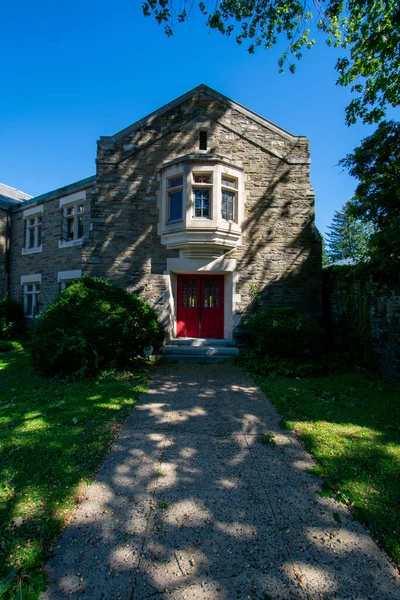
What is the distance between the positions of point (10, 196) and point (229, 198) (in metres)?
15.0

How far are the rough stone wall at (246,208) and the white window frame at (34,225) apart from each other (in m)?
6.68

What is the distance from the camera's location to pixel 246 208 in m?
9.73

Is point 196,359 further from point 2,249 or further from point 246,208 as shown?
point 2,249

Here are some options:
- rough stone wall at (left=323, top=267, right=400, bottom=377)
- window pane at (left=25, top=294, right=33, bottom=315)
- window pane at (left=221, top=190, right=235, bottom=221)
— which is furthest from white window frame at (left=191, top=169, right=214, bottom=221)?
window pane at (left=25, top=294, right=33, bottom=315)

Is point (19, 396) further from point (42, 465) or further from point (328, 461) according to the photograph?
point (328, 461)

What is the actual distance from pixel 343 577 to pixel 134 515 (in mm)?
1667

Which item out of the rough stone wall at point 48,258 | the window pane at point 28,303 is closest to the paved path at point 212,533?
the rough stone wall at point 48,258

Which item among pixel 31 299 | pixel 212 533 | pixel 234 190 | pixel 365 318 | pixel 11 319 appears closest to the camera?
pixel 212 533

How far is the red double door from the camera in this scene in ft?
33.4

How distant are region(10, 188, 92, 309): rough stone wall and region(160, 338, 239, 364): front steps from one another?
6.49 meters

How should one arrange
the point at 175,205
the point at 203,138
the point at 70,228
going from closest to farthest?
the point at 175,205 → the point at 203,138 → the point at 70,228

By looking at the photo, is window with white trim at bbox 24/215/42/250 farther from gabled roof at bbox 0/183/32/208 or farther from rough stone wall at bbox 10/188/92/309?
gabled roof at bbox 0/183/32/208

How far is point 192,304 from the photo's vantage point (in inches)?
403

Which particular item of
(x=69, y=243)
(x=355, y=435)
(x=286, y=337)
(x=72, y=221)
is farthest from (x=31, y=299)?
(x=355, y=435)
